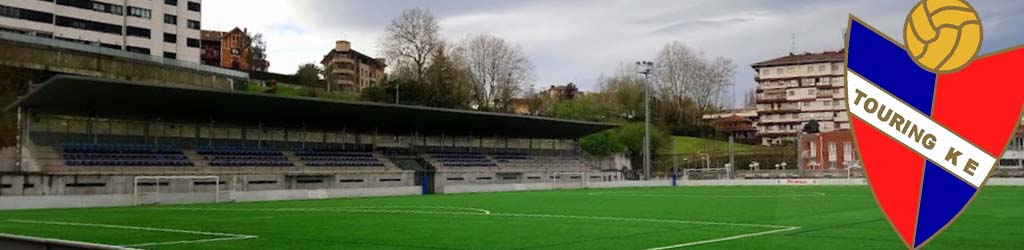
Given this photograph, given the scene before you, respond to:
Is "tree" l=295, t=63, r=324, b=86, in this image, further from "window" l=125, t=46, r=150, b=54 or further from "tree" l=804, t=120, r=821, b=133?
"tree" l=804, t=120, r=821, b=133

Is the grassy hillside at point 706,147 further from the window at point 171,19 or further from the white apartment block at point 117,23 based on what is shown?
the window at point 171,19

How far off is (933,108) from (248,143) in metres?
53.5

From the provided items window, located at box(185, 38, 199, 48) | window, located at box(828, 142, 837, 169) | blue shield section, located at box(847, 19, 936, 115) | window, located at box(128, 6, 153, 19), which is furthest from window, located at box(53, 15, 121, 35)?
blue shield section, located at box(847, 19, 936, 115)

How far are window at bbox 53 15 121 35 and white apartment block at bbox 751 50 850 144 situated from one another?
87.1 m

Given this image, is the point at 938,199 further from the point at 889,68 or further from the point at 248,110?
the point at 248,110

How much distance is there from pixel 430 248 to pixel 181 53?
257ft

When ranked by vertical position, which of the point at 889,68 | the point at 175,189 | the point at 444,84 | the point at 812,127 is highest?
the point at 444,84

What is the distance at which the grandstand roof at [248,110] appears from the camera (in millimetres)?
43062

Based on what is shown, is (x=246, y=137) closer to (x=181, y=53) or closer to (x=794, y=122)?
(x=181, y=53)

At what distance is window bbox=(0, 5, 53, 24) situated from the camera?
73688 mm

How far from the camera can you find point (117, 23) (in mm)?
82062

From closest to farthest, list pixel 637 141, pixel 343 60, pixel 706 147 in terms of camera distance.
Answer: pixel 637 141 → pixel 706 147 → pixel 343 60

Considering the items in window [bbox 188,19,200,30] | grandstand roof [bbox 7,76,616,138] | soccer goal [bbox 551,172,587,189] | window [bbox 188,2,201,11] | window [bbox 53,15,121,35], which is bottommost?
soccer goal [bbox 551,172,587,189]

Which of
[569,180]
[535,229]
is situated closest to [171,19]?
[569,180]
